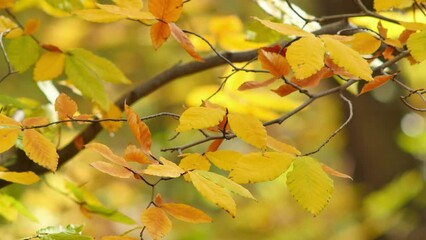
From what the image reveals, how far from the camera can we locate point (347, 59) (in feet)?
3.00

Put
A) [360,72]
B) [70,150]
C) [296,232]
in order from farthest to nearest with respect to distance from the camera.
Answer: [296,232], [70,150], [360,72]

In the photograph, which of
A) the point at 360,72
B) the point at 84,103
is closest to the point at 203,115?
the point at 360,72

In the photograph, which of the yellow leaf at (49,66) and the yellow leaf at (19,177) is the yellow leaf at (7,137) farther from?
the yellow leaf at (49,66)

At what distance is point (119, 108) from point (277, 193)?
6.07ft

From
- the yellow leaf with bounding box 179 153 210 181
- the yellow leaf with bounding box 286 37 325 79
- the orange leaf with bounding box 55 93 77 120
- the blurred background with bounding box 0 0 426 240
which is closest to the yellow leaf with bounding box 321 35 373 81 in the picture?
the yellow leaf with bounding box 286 37 325 79

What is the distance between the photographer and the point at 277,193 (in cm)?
317

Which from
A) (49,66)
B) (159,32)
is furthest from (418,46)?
(49,66)

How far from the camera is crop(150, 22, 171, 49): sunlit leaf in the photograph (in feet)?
3.35

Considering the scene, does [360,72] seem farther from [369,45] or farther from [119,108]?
[119,108]

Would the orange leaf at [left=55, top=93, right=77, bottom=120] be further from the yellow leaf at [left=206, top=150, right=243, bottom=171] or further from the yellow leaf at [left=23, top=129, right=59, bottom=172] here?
the yellow leaf at [left=206, top=150, right=243, bottom=171]

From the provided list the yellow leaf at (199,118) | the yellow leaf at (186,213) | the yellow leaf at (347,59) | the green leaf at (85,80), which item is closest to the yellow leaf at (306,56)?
the yellow leaf at (347,59)

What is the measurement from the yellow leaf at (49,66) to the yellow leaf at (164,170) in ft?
1.57

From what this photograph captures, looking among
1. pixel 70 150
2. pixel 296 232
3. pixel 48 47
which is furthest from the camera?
pixel 296 232

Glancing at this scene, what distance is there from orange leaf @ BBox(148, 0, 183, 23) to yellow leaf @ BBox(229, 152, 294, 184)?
0.22 metres
